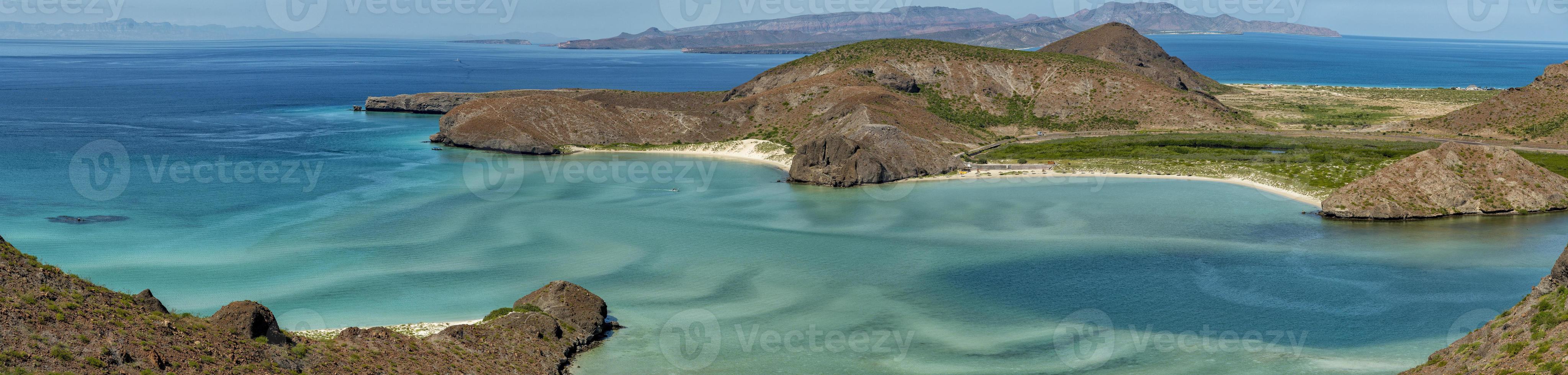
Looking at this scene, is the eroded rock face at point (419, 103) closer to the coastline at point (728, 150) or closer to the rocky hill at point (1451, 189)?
the coastline at point (728, 150)

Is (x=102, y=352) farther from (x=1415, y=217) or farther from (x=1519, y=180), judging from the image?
(x=1519, y=180)

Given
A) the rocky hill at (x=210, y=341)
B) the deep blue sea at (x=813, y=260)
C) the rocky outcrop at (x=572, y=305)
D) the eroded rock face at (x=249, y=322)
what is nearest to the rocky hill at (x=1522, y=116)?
the deep blue sea at (x=813, y=260)

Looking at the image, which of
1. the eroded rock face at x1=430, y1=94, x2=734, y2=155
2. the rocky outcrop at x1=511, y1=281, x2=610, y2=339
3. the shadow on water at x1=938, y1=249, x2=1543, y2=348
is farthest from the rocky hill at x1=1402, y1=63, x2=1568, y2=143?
the rocky outcrop at x1=511, y1=281, x2=610, y2=339

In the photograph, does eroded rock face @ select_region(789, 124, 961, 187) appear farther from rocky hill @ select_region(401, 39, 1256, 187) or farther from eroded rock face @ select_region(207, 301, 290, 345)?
eroded rock face @ select_region(207, 301, 290, 345)


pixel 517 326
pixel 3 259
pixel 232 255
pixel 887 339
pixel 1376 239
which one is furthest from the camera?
pixel 1376 239

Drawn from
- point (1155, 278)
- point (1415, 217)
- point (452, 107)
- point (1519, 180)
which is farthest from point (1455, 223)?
point (452, 107)

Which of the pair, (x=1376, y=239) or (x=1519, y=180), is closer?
(x=1376, y=239)

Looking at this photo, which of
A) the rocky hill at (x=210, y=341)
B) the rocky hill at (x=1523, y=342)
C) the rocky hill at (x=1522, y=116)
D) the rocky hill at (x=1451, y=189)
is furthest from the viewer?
the rocky hill at (x=1522, y=116)
